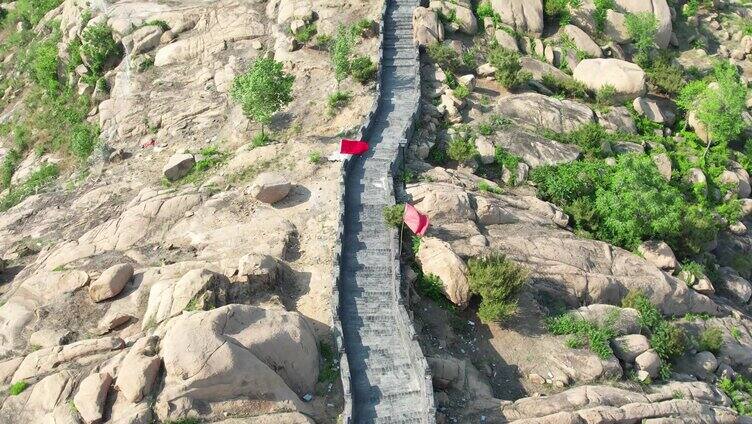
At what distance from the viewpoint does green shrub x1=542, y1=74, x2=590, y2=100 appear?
37094mm

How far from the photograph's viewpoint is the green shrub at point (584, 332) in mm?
22297

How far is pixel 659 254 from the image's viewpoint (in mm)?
27750

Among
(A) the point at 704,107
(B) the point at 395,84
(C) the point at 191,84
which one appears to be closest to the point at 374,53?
(B) the point at 395,84

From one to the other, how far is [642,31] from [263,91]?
1040 inches

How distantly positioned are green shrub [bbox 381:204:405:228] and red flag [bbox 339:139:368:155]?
5111 millimetres

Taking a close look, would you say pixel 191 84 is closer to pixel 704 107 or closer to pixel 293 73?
pixel 293 73

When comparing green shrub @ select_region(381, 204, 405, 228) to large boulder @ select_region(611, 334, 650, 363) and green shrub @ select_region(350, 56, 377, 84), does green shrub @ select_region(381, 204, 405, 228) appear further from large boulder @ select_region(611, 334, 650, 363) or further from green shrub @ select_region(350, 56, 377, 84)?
green shrub @ select_region(350, 56, 377, 84)

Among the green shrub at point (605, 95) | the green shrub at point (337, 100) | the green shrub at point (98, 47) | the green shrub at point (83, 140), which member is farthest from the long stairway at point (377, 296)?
the green shrub at point (98, 47)

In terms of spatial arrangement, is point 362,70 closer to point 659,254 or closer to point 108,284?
point 659,254

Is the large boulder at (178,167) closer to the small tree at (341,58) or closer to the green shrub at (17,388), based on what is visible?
the small tree at (341,58)

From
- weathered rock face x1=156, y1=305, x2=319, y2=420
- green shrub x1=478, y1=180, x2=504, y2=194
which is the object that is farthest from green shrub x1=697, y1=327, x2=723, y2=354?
weathered rock face x1=156, y1=305, x2=319, y2=420

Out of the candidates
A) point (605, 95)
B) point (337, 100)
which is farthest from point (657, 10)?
point (337, 100)

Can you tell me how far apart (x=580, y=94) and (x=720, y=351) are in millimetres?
17850

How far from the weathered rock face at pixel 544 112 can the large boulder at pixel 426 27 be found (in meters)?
6.45
